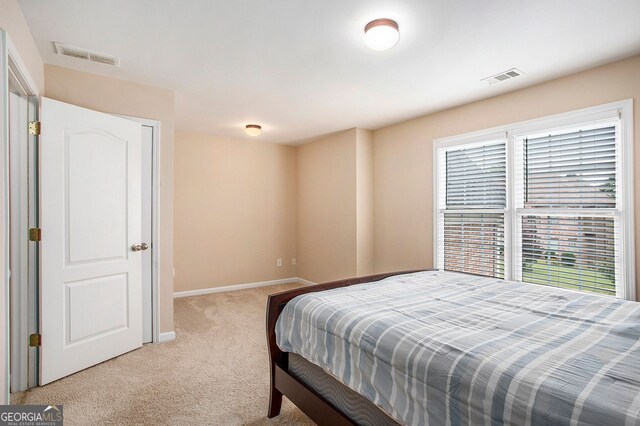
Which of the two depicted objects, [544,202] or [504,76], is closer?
[504,76]

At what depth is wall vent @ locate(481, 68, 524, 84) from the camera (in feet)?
9.29

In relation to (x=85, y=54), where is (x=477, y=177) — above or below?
below

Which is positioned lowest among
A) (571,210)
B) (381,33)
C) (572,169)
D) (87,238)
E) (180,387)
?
(180,387)

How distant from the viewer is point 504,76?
2.93 m

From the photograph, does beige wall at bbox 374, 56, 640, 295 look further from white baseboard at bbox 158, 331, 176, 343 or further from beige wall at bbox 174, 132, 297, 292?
white baseboard at bbox 158, 331, 176, 343

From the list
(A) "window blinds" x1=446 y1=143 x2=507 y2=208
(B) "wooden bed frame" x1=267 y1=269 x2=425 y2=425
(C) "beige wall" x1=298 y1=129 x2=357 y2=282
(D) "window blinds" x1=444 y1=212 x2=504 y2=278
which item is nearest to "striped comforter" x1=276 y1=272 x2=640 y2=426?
(B) "wooden bed frame" x1=267 y1=269 x2=425 y2=425

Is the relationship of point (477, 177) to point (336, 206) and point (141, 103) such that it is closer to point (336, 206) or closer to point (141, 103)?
point (336, 206)

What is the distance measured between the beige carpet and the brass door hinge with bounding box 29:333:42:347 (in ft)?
1.02

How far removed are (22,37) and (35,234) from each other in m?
1.31

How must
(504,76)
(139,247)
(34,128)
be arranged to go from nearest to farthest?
(34,128) → (504,76) → (139,247)

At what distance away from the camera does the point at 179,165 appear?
16.3 feet

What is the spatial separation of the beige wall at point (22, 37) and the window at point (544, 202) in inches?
150

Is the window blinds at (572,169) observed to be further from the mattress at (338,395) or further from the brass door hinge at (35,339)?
the brass door hinge at (35,339)

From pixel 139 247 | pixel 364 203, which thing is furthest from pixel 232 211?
pixel 139 247
